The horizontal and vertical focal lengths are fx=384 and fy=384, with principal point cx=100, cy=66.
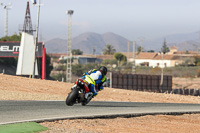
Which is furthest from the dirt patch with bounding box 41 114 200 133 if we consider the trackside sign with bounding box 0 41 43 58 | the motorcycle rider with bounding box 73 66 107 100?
the trackside sign with bounding box 0 41 43 58

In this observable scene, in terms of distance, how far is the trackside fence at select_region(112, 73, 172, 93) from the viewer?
56.7 meters

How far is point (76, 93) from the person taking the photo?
14.8 meters

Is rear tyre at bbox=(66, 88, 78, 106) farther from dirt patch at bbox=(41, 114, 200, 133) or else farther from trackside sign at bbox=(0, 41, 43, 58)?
trackside sign at bbox=(0, 41, 43, 58)

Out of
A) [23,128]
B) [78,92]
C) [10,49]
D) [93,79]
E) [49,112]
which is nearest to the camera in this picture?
[23,128]

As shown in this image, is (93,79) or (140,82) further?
(140,82)

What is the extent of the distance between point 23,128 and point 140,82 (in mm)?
48798

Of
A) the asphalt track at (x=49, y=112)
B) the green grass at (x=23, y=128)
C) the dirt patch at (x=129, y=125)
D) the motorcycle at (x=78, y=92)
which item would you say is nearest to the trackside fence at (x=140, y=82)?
the asphalt track at (x=49, y=112)

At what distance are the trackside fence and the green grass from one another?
4473 centimetres

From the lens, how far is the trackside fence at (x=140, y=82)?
56666 mm

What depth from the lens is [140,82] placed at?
59031 millimetres

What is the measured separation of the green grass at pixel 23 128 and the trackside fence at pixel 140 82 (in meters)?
44.7

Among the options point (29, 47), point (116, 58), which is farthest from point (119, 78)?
point (116, 58)

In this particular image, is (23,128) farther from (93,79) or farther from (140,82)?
(140,82)

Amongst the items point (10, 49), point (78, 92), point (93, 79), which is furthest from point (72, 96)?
point (10, 49)
